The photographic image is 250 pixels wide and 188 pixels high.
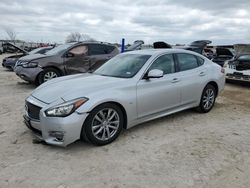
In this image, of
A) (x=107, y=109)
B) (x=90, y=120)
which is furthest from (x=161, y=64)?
(x=90, y=120)

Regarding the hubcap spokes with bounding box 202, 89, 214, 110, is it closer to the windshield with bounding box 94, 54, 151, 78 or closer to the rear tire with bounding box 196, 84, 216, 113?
the rear tire with bounding box 196, 84, 216, 113

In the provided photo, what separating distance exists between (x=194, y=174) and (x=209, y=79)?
3246 mm

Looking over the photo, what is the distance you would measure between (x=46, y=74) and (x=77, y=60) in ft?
3.85

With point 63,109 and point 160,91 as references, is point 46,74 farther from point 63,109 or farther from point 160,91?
point 63,109

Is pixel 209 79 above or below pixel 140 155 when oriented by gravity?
above

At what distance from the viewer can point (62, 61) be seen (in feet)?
32.2

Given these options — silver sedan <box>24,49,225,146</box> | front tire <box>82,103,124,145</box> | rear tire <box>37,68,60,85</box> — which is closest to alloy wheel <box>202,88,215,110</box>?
silver sedan <box>24,49,225,146</box>

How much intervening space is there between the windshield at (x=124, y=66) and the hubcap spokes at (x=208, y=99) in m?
1.79

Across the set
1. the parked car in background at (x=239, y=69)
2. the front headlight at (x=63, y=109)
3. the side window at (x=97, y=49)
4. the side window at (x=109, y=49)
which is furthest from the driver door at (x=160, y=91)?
the side window at (x=109, y=49)

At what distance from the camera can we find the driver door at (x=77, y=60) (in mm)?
9938

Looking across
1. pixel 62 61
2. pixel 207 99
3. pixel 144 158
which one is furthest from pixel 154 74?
pixel 62 61

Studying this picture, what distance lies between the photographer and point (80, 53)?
1021cm

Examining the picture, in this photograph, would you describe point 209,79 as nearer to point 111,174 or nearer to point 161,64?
point 161,64

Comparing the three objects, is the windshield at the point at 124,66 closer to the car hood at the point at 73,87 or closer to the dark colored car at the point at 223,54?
the car hood at the point at 73,87
